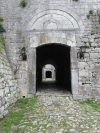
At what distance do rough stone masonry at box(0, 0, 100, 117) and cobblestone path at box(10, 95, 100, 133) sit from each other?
4.30 ft

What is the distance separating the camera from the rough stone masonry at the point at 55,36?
539 centimetres

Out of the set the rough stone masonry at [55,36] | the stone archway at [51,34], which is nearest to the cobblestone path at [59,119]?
the rough stone masonry at [55,36]

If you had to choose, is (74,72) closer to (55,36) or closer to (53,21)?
(55,36)

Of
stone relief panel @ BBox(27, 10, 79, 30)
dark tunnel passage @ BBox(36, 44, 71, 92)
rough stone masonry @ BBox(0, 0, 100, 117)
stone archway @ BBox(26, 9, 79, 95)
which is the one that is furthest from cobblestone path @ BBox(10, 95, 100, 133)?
stone relief panel @ BBox(27, 10, 79, 30)

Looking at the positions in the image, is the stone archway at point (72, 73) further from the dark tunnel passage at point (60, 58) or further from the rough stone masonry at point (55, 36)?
the dark tunnel passage at point (60, 58)

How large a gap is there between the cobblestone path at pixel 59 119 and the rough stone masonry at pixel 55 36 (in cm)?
131

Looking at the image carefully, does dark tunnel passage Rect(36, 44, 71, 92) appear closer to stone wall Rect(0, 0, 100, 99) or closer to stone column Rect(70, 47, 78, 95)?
stone column Rect(70, 47, 78, 95)

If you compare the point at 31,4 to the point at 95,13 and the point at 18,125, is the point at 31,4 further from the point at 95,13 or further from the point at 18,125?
the point at 18,125

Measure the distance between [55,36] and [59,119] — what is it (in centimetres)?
375

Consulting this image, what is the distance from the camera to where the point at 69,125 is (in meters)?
2.98

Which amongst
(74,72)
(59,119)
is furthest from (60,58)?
(59,119)

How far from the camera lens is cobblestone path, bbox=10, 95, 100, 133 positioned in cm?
280

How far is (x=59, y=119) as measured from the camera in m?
3.32

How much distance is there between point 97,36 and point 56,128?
4594mm
